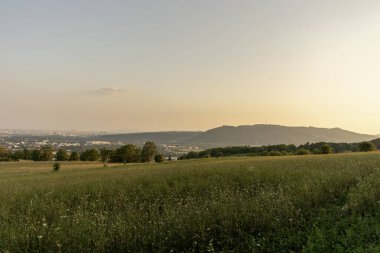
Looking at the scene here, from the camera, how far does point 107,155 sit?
96.9 metres

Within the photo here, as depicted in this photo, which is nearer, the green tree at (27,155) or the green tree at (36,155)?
the green tree at (36,155)

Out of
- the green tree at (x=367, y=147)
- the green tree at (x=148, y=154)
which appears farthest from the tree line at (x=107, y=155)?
the green tree at (x=367, y=147)

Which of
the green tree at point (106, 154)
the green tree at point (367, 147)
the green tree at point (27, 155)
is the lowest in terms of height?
the green tree at point (27, 155)

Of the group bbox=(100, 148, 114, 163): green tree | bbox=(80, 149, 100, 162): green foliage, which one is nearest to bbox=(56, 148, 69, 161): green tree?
bbox=(80, 149, 100, 162): green foliage

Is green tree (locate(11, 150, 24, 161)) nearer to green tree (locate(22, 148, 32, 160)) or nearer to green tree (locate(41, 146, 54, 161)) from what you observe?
green tree (locate(22, 148, 32, 160))

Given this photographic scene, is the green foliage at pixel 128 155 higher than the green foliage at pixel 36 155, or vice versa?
the green foliage at pixel 128 155

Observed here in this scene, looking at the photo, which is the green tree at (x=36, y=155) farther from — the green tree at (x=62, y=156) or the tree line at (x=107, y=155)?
the green tree at (x=62, y=156)

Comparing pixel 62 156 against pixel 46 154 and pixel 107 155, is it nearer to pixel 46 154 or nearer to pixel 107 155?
pixel 46 154

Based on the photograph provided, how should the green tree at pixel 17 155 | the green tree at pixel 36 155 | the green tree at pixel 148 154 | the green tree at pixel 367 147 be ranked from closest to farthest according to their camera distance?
the green tree at pixel 367 147 < the green tree at pixel 148 154 < the green tree at pixel 17 155 < the green tree at pixel 36 155

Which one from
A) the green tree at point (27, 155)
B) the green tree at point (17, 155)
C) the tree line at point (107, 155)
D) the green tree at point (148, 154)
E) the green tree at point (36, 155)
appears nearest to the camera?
the green tree at point (148, 154)

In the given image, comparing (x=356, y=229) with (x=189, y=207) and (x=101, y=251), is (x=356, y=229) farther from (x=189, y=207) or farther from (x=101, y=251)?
A: (x=101, y=251)

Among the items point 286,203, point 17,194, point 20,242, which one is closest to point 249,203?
point 286,203

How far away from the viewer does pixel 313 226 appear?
661 centimetres

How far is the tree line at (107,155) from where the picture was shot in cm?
9200
